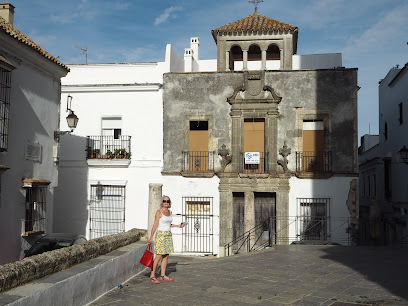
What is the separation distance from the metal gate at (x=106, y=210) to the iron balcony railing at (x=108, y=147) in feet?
4.53

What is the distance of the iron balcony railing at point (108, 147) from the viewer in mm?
20141

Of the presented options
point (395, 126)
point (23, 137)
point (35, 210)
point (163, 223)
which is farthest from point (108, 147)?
point (395, 126)

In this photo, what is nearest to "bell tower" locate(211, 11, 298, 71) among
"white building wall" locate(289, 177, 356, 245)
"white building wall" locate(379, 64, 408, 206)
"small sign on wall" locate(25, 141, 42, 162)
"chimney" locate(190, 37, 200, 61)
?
"white building wall" locate(289, 177, 356, 245)

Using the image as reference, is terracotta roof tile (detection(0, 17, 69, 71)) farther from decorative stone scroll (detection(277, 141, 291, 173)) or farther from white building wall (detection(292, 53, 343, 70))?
white building wall (detection(292, 53, 343, 70))

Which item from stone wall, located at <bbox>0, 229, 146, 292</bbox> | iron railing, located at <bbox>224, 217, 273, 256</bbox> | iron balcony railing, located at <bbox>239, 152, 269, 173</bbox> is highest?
iron balcony railing, located at <bbox>239, 152, 269, 173</bbox>

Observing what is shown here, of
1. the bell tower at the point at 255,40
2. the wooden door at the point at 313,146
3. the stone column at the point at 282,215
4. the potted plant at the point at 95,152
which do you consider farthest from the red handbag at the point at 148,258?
the bell tower at the point at 255,40

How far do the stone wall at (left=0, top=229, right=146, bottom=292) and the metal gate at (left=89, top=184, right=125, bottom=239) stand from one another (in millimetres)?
9957

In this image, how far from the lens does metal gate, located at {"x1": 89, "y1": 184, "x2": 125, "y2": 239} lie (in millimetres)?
20047

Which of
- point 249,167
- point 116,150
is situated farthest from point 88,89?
point 249,167

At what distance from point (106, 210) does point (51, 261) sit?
13388mm

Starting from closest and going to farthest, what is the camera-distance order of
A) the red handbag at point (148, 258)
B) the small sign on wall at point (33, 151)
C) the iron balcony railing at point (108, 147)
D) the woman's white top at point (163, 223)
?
the woman's white top at point (163, 223) < the red handbag at point (148, 258) < the small sign on wall at point (33, 151) < the iron balcony railing at point (108, 147)

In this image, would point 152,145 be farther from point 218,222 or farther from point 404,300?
point 404,300

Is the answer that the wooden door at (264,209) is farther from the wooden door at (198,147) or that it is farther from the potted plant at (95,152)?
the potted plant at (95,152)

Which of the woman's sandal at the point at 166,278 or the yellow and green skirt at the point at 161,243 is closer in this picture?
the yellow and green skirt at the point at 161,243
